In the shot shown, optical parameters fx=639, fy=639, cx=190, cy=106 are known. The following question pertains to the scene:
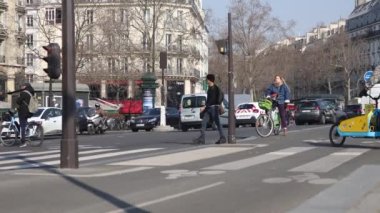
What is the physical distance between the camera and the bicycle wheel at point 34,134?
19656 millimetres

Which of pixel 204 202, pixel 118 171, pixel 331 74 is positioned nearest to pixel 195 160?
pixel 118 171

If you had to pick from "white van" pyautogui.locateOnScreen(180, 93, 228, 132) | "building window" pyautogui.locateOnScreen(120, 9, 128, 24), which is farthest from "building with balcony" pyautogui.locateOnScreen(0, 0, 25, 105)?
"white van" pyautogui.locateOnScreen(180, 93, 228, 132)

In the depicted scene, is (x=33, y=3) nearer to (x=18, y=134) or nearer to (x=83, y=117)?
(x=83, y=117)

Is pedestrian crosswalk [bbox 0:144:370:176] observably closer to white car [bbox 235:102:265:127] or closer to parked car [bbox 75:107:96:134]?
parked car [bbox 75:107:96:134]

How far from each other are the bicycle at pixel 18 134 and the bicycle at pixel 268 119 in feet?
22.0

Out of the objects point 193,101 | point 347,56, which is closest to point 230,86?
Result: point 193,101

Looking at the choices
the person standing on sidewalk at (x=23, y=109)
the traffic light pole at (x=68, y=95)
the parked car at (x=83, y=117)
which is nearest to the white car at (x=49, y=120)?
the parked car at (x=83, y=117)

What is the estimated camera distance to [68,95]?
474 inches

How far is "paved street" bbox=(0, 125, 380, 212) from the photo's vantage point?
27.2ft

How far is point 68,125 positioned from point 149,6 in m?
48.8

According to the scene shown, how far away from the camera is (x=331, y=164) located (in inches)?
468

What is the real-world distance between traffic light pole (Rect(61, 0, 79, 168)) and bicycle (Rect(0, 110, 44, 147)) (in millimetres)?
7885

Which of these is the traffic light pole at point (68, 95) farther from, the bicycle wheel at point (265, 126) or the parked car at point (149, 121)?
the parked car at point (149, 121)

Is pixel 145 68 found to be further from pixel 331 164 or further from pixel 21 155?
pixel 331 164
